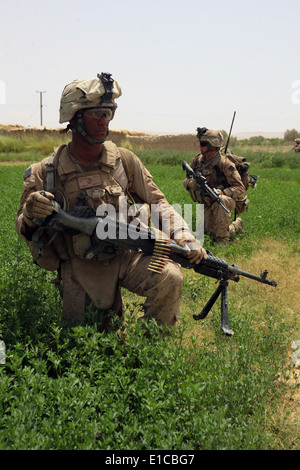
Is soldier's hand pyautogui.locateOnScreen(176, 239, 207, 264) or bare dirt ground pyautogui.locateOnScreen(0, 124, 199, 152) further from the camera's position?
bare dirt ground pyautogui.locateOnScreen(0, 124, 199, 152)

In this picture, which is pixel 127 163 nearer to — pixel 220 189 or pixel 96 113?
pixel 96 113

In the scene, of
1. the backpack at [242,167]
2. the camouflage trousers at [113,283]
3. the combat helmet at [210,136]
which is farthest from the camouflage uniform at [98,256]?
the backpack at [242,167]

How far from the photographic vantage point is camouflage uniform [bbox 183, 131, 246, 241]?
25.9 feet

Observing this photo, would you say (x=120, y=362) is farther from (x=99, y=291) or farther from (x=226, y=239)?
(x=226, y=239)

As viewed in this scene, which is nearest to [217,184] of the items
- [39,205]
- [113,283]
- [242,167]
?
[242,167]

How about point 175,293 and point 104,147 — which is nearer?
point 175,293

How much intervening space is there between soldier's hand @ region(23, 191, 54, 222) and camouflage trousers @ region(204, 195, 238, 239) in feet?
15.1

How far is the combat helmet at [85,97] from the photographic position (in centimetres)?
387

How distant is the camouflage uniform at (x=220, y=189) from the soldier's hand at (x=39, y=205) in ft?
15.1

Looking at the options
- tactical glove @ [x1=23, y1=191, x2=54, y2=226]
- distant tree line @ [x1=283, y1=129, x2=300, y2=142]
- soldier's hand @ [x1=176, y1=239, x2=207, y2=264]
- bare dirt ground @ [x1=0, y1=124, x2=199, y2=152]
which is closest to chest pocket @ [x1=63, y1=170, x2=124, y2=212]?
tactical glove @ [x1=23, y1=191, x2=54, y2=226]

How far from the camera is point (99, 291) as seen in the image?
13.4ft

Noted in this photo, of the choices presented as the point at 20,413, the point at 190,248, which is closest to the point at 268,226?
the point at 190,248

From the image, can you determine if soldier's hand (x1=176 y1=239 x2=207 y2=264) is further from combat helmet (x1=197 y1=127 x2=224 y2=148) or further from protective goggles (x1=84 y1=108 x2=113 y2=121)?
combat helmet (x1=197 y1=127 x2=224 y2=148)
